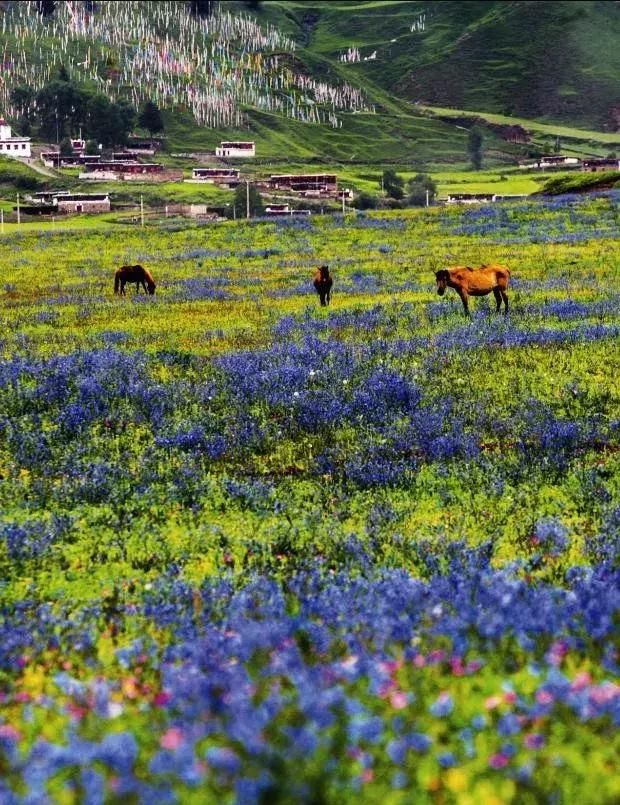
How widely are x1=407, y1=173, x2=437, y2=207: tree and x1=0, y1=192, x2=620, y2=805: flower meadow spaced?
143634mm

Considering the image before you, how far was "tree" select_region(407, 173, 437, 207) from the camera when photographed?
163 m

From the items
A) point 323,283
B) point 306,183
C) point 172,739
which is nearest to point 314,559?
point 172,739

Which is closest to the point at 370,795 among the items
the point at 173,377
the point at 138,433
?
the point at 138,433

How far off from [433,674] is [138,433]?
9171 millimetres

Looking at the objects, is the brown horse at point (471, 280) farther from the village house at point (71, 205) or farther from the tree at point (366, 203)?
the village house at point (71, 205)

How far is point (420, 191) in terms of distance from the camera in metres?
174

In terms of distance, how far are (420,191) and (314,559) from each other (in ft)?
565

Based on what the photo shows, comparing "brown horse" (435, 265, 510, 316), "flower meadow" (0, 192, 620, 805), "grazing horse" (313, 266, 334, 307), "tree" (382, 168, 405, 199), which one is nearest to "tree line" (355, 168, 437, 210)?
"tree" (382, 168, 405, 199)

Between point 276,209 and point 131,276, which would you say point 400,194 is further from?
point 131,276

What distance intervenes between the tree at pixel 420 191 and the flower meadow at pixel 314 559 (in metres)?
144

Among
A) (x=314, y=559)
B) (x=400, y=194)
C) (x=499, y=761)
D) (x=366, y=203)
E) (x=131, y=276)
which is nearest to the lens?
(x=499, y=761)

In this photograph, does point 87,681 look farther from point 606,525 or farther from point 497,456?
point 497,456

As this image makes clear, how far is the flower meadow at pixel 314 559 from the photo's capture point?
4.25 metres

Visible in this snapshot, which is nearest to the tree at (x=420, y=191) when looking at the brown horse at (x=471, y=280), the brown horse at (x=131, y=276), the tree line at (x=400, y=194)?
the tree line at (x=400, y=194)
